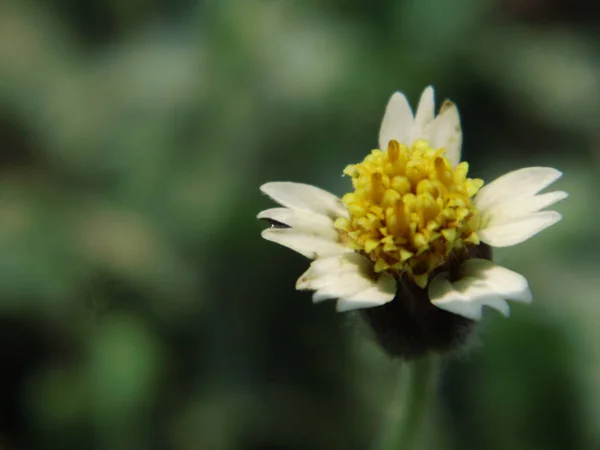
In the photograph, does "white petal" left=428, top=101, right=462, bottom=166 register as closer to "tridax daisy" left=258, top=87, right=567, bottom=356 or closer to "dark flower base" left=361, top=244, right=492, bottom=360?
"tridax daisy" left=258, top=87, right=567, bottom=356

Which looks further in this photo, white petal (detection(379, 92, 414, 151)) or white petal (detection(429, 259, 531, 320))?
white petal (detection(379, 92, 414, 151))

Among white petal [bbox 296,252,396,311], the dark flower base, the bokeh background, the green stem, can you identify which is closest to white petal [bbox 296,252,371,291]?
white petal [bbox 296,252,396,311]

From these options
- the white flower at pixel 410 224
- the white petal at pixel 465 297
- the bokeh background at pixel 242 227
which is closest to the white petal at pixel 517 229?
the white flower at pixel 410 224

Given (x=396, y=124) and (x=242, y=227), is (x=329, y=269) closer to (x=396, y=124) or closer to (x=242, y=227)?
(x=396, y=124)

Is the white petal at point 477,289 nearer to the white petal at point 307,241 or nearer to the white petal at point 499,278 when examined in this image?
the white petal at point 499,278

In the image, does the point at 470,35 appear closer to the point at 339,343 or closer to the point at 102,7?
the point at 339,343

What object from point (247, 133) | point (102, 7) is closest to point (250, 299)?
point (247, 133)
